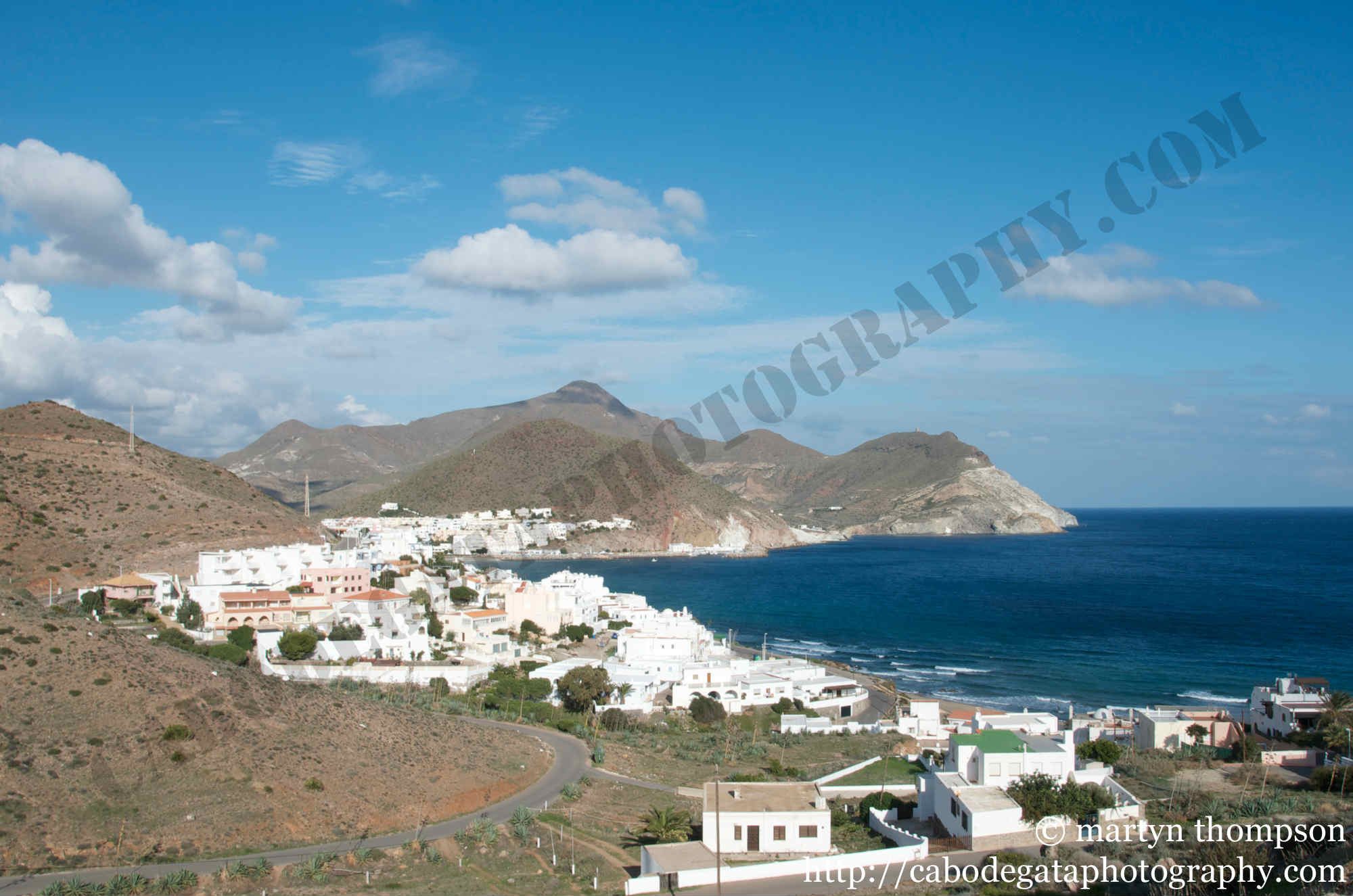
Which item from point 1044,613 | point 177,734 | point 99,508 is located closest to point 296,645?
point 177,734

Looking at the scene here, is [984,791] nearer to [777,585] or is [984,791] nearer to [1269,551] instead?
[777,585]

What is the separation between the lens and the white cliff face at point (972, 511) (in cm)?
13762

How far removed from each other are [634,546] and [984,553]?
37.6m

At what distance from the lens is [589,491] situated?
106750 millimetres

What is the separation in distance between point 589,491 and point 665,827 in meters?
94.7

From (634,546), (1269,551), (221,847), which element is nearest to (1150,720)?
(221,847)

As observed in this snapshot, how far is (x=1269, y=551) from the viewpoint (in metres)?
95.5

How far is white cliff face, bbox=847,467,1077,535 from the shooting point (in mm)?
137625

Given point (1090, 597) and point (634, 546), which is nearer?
point (1090, 597)

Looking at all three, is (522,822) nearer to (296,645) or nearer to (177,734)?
(177,734)

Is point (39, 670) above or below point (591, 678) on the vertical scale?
above

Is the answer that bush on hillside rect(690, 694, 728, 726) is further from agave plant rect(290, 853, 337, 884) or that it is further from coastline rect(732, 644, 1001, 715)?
agave plant rect(290, 853, 337, 884)

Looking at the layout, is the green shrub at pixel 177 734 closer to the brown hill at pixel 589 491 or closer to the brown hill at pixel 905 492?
the brown hill at pixel 589 491

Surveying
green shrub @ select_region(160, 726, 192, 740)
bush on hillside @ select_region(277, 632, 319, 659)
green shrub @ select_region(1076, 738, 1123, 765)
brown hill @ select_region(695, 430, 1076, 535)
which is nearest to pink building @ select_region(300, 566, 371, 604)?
bush on hillside @ select_region(277, 632, 319, 659)
